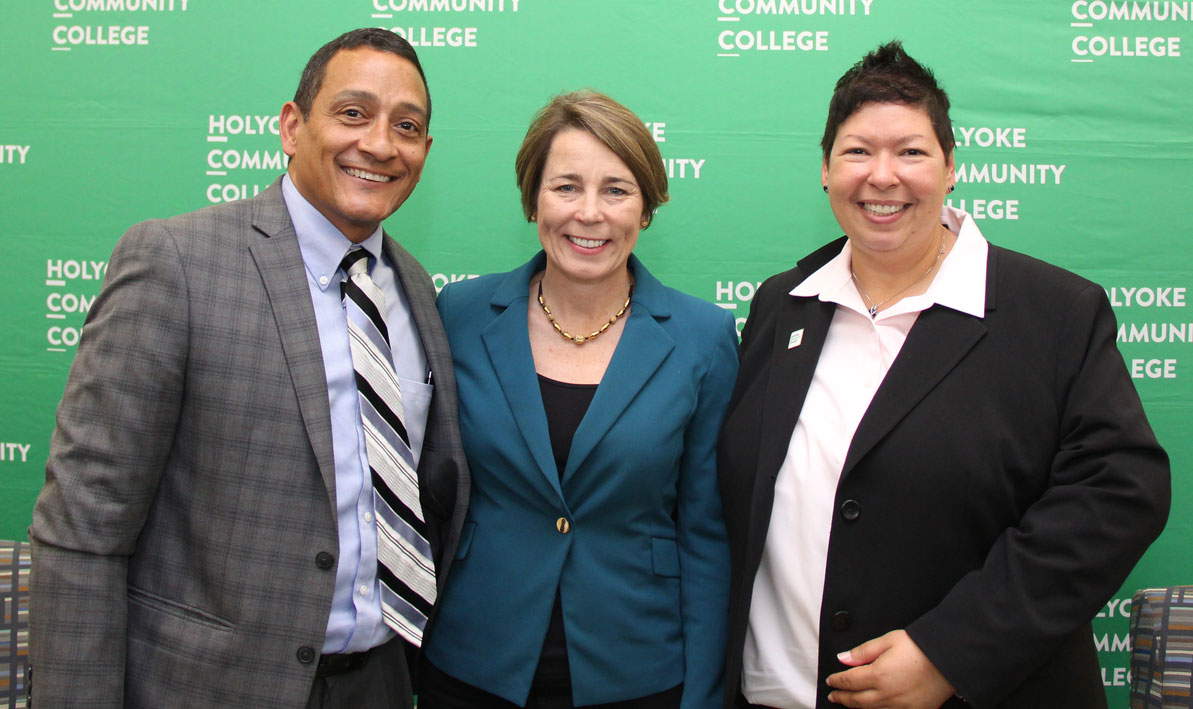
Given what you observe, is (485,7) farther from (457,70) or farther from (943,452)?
(943,452)

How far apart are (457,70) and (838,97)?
137 centimetres

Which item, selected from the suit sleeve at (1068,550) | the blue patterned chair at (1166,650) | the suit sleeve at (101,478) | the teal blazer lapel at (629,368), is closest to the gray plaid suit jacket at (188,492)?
the suit sleeve at (101,478)

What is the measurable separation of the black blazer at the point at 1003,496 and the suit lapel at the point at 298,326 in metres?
0.96

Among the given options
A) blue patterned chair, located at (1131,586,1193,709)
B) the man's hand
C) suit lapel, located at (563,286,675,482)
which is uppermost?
suit lapel, located at (563,286,675,482)

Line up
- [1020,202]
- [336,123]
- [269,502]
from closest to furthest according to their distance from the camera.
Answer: [269,502] → [336,123] → [1020,202]

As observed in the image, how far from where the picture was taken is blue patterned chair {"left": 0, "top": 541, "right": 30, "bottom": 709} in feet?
6.60

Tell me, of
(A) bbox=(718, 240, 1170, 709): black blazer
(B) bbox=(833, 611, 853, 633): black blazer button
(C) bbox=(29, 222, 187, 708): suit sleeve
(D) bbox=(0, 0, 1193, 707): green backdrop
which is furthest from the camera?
(D) bbox=(0, 0, 1193, 707): green backdrop

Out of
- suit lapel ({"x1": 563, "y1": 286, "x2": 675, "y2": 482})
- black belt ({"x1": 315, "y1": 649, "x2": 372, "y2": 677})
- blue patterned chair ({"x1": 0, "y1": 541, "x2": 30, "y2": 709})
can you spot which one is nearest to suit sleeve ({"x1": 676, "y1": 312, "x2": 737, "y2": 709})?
suit lapel ({"x1": 563, "y1": 286, "x2": 675, "y2": 482})

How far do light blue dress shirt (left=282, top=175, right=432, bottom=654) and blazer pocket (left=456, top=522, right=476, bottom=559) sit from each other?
218 mm

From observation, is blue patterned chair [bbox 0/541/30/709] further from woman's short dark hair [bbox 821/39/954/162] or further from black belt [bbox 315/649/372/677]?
woman's short dark hair [bbox 821/39/954/162]

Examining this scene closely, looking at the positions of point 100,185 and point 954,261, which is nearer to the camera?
point 954,261

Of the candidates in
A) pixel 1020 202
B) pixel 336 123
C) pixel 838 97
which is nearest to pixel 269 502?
pixel 336 123

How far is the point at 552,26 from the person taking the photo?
253 cm

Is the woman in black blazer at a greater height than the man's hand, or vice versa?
the woman in black blazer
